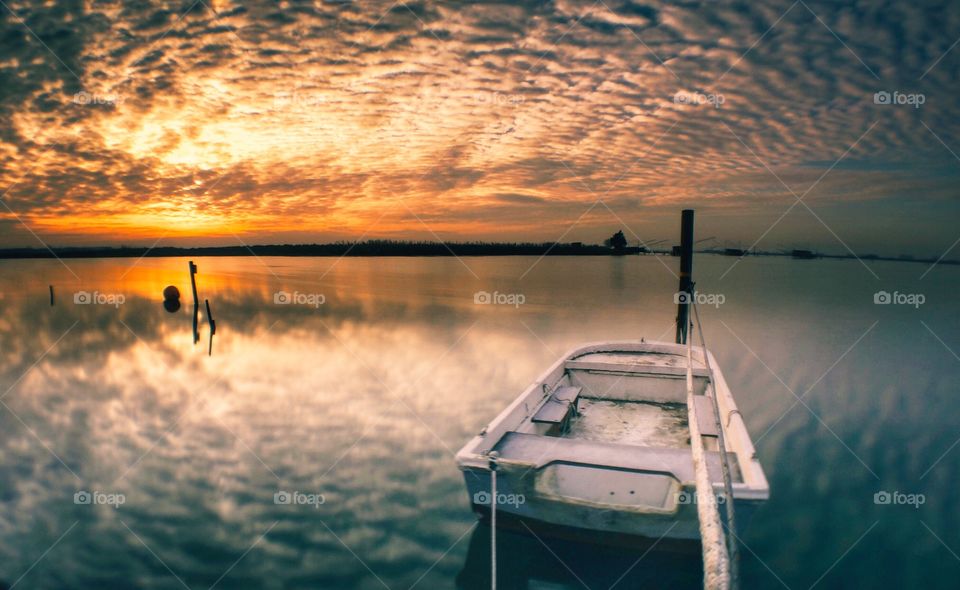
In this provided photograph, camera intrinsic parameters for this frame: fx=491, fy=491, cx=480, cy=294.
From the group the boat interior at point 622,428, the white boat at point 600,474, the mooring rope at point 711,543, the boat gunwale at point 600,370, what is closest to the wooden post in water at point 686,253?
the boat interior at point 622,428

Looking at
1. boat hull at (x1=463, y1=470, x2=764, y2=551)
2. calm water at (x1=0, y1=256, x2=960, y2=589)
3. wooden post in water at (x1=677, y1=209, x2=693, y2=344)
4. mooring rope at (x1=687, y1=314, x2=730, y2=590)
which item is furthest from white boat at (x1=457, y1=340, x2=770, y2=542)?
wooden post in water at (x1=677, y1=209, x2=693, y2=344)

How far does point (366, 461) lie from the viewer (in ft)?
30.5

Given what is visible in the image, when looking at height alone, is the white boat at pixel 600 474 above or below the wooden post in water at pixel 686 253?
below

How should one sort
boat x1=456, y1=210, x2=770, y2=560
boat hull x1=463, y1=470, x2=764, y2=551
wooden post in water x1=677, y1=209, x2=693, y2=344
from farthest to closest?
1. wooden post in water x1=677, y1=209, x2=693, y2=344
2. boat hull x1=463, y1=470, x2=764, y2=551
3. boat x1=456, y1=210, x2=770, y2=560

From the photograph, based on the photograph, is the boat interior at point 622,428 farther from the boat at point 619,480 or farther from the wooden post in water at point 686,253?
the wooden post in water at point 686,253

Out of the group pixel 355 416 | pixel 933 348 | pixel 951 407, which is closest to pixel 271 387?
pixel 355 416

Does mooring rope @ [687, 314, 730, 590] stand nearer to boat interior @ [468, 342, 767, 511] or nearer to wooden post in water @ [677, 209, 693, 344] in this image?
boat interior @ [468, 342, 767, 511]

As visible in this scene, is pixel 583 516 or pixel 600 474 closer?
pixel 583 516

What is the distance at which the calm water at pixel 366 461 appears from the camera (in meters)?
6.26

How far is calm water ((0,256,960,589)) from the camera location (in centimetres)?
626

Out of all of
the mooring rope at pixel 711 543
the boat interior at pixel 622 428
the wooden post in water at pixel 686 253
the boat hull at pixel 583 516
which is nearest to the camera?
the mooring rope at pixel 711 543

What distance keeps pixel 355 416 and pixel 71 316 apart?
95.2 ft

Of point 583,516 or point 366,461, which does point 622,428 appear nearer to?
point 583,516

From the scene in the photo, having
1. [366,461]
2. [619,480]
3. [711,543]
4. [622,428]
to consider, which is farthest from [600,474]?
[366,461]
